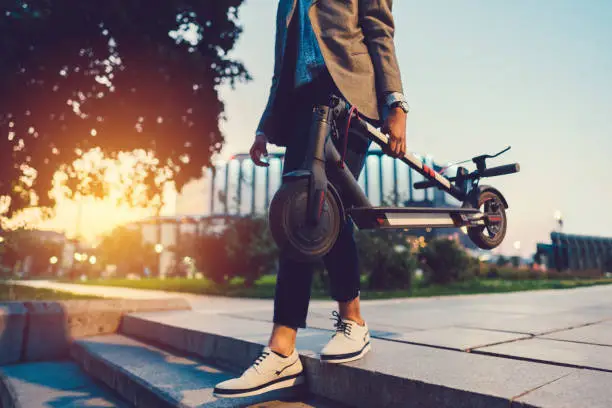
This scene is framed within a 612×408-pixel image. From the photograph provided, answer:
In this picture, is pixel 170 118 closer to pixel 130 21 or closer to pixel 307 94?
pixel 130 21

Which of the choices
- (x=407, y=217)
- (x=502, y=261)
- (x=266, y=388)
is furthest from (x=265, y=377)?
(x=502, y=261)

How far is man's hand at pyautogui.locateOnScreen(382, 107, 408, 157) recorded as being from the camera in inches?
76.7

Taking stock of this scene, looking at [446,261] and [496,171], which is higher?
[496,171]

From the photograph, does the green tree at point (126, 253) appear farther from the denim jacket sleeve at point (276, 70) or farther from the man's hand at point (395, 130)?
the man's hand at point (395, 130)

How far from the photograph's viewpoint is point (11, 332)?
135 inches

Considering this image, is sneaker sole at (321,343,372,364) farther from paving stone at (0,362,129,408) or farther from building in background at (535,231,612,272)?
building in background at (535,231,612,272)

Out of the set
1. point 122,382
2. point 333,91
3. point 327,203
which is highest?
point 333,91

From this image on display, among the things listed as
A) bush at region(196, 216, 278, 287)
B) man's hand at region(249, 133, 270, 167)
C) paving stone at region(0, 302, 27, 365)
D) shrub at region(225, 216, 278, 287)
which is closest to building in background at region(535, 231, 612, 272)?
shrub at region(225, 216, 278, 287)

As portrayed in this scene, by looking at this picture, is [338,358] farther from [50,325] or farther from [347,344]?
[50,325]

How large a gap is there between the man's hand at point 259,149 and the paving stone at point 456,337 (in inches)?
48.8

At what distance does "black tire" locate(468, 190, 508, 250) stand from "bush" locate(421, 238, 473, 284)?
11829mm

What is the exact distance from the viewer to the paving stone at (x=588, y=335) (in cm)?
228

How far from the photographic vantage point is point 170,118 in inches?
402

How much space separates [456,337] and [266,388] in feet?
4.01
